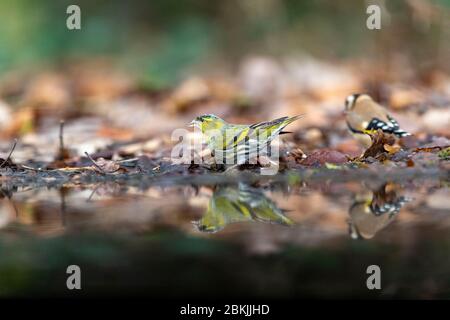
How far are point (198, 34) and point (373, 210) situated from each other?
5.96 meters

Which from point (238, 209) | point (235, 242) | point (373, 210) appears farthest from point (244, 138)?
point (235, 242)

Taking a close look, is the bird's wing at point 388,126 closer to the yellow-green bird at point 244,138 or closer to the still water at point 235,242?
the yellow-green bird at point 244,138

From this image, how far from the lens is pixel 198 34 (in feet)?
28.0

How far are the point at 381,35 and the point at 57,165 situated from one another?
442 centimetres

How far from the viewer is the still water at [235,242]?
2.05m

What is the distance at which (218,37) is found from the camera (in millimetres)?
8477

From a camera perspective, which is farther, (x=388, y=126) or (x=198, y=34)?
(x=198, y=34)

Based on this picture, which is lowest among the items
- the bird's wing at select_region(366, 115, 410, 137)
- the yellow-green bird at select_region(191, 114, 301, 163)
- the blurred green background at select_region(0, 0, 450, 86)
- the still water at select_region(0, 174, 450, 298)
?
the still water at select_region(0, 174, 450, 298)

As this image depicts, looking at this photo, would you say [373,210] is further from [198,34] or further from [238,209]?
[198,34]

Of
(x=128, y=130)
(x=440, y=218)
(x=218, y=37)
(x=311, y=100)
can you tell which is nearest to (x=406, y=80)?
(x=311, y=100)

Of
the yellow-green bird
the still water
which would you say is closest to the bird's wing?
the yellow-green bird

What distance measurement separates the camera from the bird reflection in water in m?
2.53

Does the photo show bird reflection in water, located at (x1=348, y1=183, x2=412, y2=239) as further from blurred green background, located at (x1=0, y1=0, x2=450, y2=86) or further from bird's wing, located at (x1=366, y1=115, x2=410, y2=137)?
blurred green background, located at (x1=0, y1=0, x2=450, y2=86)
